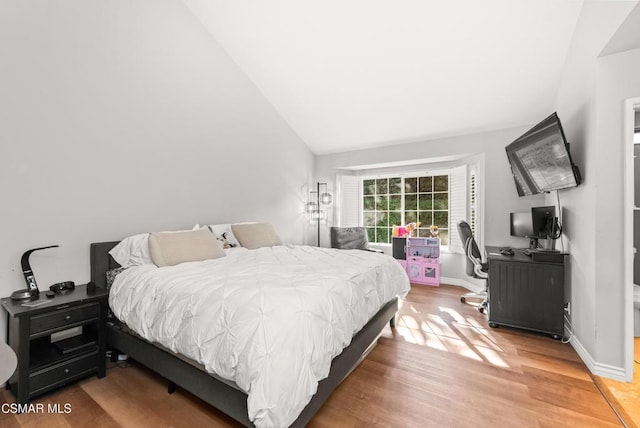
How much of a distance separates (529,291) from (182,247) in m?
3.34

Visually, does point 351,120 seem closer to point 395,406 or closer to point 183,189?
point 183,189

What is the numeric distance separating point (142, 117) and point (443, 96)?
3.48 metres

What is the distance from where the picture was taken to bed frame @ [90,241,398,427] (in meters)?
1.44

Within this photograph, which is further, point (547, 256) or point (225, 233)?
point (225, 233)

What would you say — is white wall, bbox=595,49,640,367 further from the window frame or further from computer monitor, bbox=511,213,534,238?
the window frame

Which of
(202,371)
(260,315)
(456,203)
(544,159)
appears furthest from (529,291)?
(202,371)

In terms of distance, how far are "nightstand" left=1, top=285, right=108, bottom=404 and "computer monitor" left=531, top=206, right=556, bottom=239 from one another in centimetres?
408

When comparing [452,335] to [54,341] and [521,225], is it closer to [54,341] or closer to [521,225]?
[521,225]

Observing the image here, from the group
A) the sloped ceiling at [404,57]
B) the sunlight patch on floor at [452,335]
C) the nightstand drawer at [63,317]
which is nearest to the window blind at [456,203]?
the sloped ceiling at [404,57]

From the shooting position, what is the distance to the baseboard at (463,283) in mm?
4104

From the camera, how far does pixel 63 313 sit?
1.88 meters

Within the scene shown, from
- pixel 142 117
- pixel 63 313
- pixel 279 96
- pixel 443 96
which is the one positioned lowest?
pixel 63 313

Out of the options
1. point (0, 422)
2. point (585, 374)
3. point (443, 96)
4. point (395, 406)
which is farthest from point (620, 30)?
point (0, 422)

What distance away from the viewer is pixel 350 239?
475 cm
